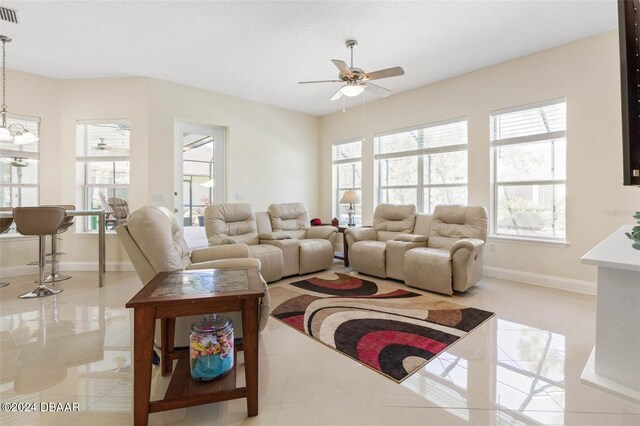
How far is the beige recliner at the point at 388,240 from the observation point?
3922 millimetres

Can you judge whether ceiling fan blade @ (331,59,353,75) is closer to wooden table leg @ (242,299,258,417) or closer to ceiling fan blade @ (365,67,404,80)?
ceiling fan blade @ (365,67,404,80)

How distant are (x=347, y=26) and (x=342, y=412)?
339cm

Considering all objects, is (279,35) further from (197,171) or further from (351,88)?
(197,171)

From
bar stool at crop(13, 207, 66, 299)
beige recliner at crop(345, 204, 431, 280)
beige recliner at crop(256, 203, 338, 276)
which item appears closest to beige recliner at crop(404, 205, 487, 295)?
beige recliner at crop(345, 204, 431, 280)

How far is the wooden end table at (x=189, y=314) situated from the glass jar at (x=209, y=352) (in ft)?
0.15

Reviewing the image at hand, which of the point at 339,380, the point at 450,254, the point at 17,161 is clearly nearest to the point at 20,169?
the point at 17,161

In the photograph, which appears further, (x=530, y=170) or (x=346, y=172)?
(x=346, y=172)

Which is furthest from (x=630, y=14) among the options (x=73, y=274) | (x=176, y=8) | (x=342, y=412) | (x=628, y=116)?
(x=73, y=274)

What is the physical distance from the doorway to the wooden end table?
341 cm

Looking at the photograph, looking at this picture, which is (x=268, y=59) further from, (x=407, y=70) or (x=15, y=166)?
(x=15, y=166)

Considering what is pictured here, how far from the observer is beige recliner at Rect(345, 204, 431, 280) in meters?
3.92

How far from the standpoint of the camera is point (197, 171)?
4.96 metres

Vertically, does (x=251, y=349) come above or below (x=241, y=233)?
below

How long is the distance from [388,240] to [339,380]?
Result: 9.36ft
